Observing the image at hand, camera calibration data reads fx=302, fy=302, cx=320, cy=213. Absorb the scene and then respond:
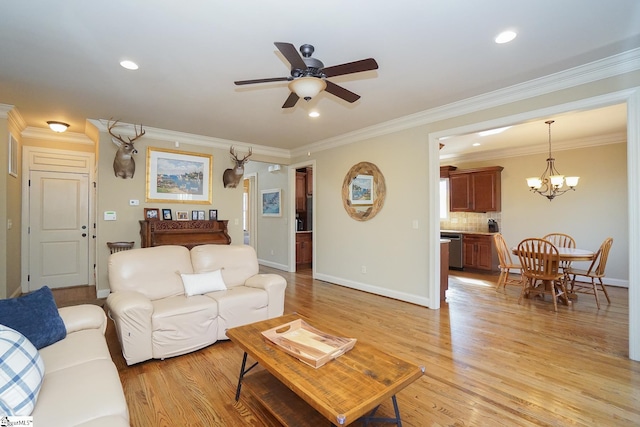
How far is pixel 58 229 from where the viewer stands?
16.9 feet

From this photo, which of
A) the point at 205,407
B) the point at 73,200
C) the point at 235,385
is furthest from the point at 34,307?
the point at 73,200

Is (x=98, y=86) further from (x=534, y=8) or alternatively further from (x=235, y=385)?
(x=534, y=8)

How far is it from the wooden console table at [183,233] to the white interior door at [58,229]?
158 cm

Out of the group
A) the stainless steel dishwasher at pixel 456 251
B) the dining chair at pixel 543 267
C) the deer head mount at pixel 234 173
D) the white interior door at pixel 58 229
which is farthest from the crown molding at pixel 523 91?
the white interior door at pixel 58 229

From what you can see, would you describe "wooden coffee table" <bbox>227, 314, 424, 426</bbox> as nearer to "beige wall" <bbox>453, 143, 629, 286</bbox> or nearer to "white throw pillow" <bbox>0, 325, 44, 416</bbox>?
"white throw pillow" <bbox>0, 325, 44, 416</bbox>

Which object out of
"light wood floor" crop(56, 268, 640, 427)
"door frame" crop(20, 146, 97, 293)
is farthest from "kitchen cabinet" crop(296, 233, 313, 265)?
"door frame" crop(20, 146, 97, 293)

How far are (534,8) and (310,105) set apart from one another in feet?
7.82

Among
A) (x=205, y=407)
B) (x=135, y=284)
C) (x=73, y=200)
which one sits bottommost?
(x=205, y=407)

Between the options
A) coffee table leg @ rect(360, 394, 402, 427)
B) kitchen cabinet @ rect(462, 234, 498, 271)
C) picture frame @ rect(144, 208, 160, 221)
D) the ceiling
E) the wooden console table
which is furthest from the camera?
kitchen cabinet @ rect(462, 234, 498, 271)

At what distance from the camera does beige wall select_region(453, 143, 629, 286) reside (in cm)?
528

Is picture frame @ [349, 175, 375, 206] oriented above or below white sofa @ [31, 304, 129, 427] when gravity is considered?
above

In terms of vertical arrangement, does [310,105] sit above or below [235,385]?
above

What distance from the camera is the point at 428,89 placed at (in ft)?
10.9

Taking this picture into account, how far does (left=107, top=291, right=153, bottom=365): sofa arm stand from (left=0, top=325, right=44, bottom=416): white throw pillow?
1.01m
